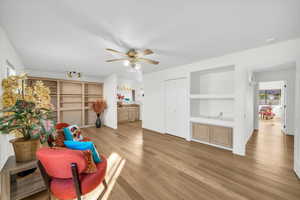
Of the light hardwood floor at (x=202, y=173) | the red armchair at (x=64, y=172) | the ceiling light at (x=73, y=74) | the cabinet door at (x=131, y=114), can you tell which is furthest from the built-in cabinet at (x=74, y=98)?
the red armchair at (x=64, y=172)

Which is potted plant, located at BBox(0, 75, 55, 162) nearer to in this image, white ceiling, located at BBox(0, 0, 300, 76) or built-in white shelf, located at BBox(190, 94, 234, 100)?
white ceiling, located at BBox(0, 0, 300, 76)

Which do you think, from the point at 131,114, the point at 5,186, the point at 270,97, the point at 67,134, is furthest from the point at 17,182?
the point at 270,97

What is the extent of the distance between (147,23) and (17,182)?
10.1ft

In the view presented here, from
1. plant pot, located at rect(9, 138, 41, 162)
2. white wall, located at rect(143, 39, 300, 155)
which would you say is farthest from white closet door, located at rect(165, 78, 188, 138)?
plant pot, located at rect(9, 138, 41, 162)

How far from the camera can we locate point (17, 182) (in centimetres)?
170

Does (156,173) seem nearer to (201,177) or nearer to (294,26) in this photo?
(201,177)

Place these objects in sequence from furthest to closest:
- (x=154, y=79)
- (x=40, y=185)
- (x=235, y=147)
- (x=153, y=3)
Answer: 1. (x=154, y=79)
2. (x=235, y=147)
3. (x=40, y=185)
4. (x=153, y=3)

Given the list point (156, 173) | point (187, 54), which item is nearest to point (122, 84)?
point (187, 54)

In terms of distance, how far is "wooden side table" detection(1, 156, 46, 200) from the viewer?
1309 millimetres

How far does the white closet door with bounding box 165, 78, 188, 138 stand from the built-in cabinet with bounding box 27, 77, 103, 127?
A: 3.91 meters

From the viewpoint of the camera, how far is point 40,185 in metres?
1.72

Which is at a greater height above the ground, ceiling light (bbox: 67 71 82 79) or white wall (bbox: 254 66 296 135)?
ceiling light (bbox: 67 71 82 79)

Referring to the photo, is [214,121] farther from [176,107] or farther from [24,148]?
[24,148]

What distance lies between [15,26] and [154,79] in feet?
13.3
